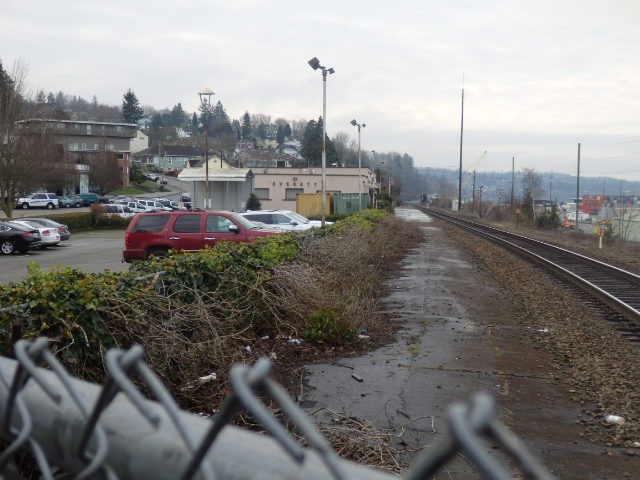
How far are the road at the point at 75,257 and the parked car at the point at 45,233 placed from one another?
42cm

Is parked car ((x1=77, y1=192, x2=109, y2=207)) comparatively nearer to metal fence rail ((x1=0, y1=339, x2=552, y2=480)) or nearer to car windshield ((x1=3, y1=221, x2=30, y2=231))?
car windshield ((x1=3, y1=221, x2=30, y2=231))

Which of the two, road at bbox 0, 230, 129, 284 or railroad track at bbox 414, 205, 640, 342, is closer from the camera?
railroad track at bbox 414, 205, 640, 342

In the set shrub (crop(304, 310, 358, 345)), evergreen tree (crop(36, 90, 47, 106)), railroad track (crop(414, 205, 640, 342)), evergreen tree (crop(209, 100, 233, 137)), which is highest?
evergreen tree (crop(209, 100, 233, 137))

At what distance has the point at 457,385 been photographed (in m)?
8.10

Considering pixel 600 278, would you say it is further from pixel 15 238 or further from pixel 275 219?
pixel 15 238

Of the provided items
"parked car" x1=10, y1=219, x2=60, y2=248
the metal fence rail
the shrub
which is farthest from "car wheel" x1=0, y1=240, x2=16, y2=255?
the metal fence rail

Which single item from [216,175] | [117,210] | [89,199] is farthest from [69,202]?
[216,175]

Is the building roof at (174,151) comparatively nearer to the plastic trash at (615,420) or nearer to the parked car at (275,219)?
the parked car at (275,219)

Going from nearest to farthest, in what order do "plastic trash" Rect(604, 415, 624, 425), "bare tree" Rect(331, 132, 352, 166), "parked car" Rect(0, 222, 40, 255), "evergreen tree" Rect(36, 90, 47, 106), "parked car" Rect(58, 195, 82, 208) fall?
"plastic trash" Rect(604, 415, 624, 425) < "parked car" Rect(0, 222, 40, 255) < "evergreen tree" Rect(36, 90, 47, 106) < "parked car" Rect(58, 195, 82, 208) < "bare tree" Rect(331, 132, 352, 166)

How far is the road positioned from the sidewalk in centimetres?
1164

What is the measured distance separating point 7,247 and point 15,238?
50 cm

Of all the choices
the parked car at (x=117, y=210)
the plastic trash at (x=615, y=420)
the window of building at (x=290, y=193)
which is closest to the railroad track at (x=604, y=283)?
the plastic trash at (x=615, y=420)

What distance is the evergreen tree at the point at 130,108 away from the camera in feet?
504

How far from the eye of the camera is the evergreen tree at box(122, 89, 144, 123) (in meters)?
154
